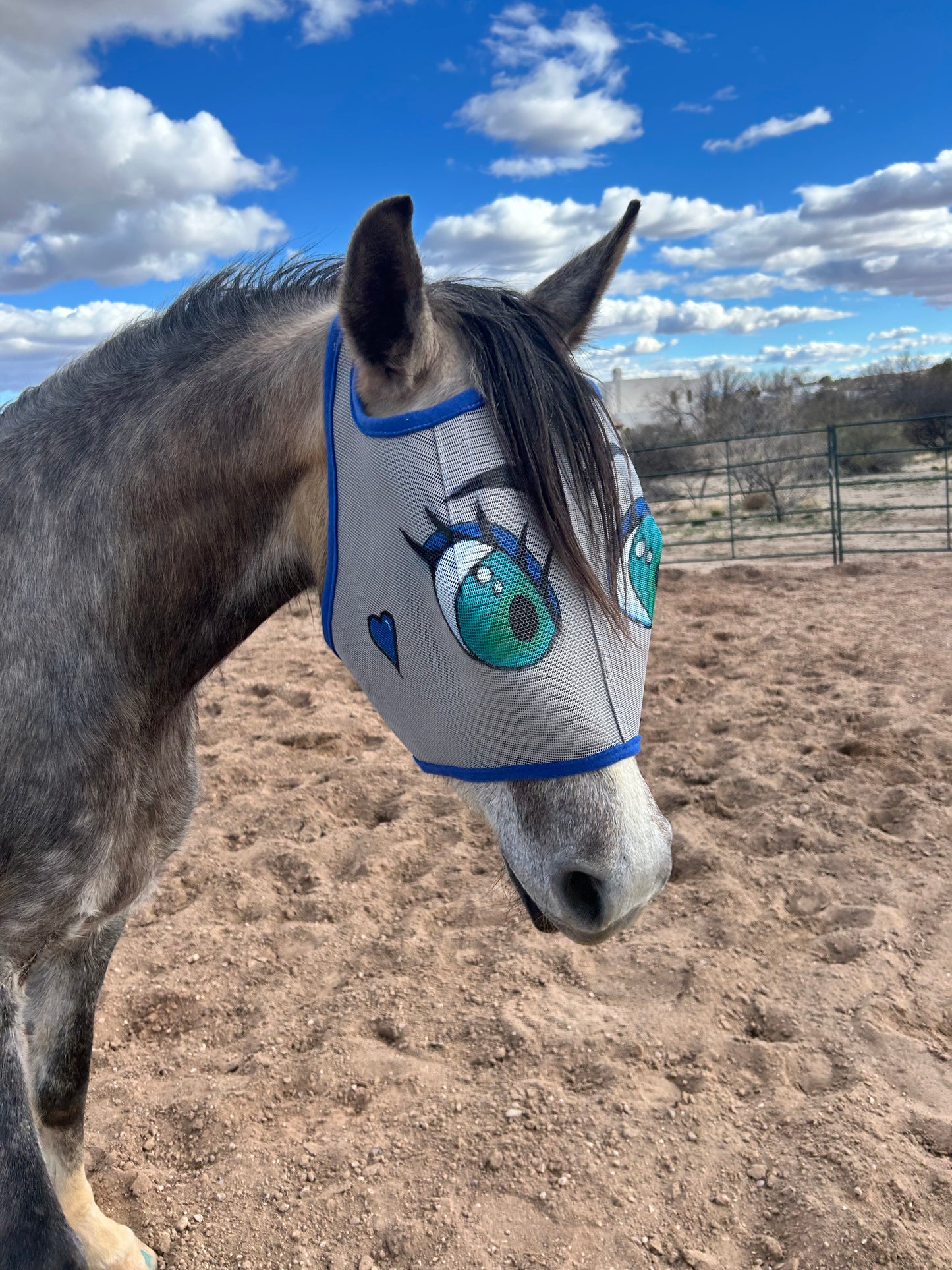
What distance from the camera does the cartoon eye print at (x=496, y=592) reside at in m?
1.26

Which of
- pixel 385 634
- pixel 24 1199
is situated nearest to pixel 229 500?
pixel 385 634

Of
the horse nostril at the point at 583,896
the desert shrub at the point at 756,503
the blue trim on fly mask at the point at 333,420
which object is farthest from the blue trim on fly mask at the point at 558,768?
the desert shrub at the point at 756,503

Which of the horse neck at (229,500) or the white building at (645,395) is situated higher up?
the white building at (645,395)

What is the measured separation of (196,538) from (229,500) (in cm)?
10

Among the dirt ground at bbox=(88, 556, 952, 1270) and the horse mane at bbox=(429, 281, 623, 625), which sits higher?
the horse mane at bbox=(429, 281, 623, 625)

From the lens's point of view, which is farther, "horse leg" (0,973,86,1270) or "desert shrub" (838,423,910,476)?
"desert shrub" (838,423,910,476)

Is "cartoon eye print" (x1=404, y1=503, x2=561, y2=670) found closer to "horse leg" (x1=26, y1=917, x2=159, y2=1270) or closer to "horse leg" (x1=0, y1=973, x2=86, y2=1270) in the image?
"horse leg" (x1=0, y1=973, x2=86, y2=1270)

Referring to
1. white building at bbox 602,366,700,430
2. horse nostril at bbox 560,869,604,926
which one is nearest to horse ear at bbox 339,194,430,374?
horse nostril at bbox 560,869,604,926

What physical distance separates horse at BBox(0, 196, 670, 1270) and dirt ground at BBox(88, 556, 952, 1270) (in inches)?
29.0

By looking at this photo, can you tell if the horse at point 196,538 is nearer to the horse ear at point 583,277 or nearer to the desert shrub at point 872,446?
the horse ear at point 583,277

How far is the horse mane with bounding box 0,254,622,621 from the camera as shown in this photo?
4.31ft

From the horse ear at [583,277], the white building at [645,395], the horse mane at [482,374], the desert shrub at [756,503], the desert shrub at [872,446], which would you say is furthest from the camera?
the white building at [645,395]

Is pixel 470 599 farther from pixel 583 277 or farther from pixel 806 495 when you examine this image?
pixel 806 495

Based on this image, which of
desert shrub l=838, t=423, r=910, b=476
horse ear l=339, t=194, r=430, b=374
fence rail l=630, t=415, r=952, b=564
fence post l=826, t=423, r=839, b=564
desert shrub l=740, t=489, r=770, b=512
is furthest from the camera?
desert shrub l=838, t=423, r=910, b=476
